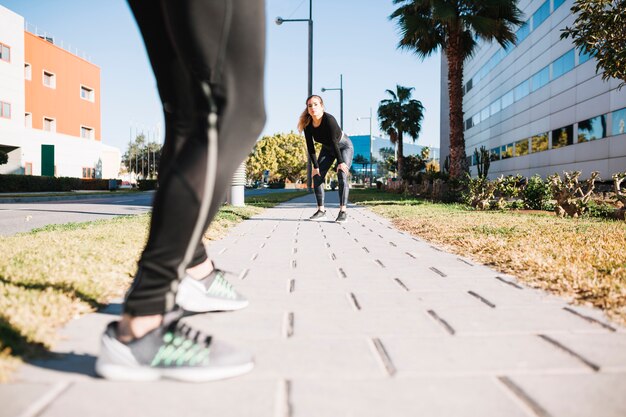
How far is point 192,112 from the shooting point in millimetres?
1562

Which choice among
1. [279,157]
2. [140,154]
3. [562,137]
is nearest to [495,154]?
[562,137]

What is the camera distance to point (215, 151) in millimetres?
1570

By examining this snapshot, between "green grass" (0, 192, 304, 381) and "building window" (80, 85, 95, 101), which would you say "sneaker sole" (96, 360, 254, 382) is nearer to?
"green grass" (0, 192, 304, 381)

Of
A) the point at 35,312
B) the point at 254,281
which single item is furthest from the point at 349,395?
the point at 254,281

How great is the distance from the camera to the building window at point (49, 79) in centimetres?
3753

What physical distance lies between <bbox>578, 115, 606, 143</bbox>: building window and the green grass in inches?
905

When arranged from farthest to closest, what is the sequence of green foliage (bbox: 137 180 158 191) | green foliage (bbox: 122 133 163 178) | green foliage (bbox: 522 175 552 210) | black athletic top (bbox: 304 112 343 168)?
green foliage (bbox: 122 133 163 178) → green foliage (bbox: 137 180 158 191) → green foliage (bbox: 522 175 552 210) → black athletic top (bbox: 304 112 343 168)

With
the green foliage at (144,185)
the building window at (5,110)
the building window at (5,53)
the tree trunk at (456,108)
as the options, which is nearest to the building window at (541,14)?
the tree trunk at (456,108)

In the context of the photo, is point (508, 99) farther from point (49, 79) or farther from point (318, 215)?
point (49, 79)

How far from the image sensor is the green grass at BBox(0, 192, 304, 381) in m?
1.82

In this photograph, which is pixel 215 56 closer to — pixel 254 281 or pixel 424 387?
pixel 424 387

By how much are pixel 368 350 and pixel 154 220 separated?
3.13ft

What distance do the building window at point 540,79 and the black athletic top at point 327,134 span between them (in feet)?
81.5

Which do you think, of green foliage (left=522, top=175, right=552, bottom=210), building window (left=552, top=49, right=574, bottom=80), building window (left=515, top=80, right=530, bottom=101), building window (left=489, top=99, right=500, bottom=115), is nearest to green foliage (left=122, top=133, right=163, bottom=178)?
building window (left=489, top=99, right=500, bottom=115)
